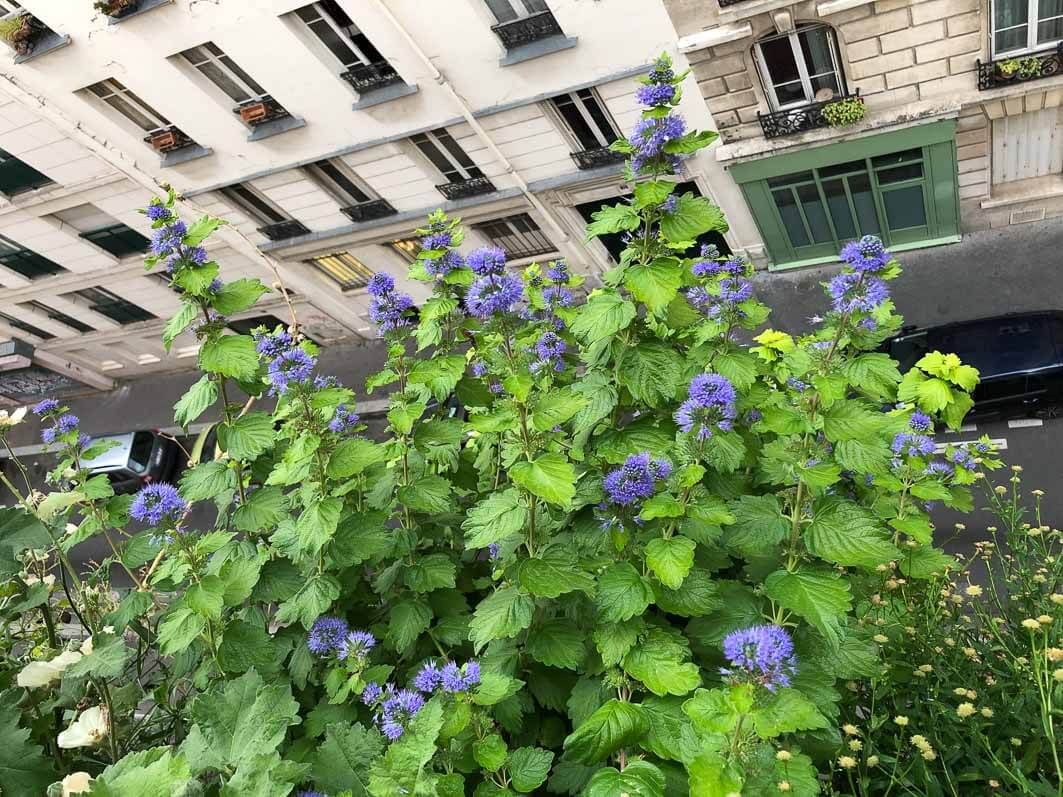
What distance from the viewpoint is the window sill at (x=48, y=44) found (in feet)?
36.5

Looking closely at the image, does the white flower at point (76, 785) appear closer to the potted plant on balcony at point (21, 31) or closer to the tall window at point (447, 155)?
the tall window at point (447, 155)

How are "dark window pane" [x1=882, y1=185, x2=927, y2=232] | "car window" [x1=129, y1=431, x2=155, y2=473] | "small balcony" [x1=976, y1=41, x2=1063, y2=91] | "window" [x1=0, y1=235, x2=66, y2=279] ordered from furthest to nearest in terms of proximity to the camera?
1. "window" [x1=0, y1=235, x2=66, y2=279]
2. "car window" [x1=129, y1=431, x2=155, y2=473]
3. "dark window pane" [x1=882, y1=185, x2=927, y2=232]
4. "small balcony" [x1=976, y1=41, x2=1063, y2=91]

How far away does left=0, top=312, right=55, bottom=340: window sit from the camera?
17.8 meters

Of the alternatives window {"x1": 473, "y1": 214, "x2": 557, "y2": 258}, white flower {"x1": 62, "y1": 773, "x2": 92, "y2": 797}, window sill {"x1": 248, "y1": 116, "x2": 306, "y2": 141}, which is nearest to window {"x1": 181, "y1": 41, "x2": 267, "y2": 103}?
window sill {"x1": 248, "y1": 116, "x2": 306, "y2": 141}

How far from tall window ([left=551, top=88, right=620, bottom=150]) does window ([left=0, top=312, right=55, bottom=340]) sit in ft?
48.3

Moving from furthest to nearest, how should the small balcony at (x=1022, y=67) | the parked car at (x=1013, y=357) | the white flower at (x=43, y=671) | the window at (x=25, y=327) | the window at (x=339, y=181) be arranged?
the window at (x=25, y=327), the window at (x=339, y=181), the parked car at (x=1013, y=357), the small balcony at (x=1022, y=67), the white flower at (x=43, y=671)

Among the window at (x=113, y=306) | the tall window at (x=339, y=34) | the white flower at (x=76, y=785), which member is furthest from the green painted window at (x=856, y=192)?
the window at (x=113, y=306)

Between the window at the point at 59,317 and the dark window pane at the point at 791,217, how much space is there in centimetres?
1633

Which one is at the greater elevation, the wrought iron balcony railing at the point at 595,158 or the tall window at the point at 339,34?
the tall window at the point at 339,34

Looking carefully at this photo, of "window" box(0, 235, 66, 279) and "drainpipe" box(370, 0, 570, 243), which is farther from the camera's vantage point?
"window" box(0, 235, 66, 279)

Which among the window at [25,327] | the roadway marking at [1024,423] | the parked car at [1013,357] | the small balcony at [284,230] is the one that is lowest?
the roadway marking at [1024,423]

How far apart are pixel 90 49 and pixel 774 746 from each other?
13627mm

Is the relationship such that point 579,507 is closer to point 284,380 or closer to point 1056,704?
point 284,380

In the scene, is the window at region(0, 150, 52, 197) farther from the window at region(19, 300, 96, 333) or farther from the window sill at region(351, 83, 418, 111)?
the window sill at region(351, 83, 418, 111)
